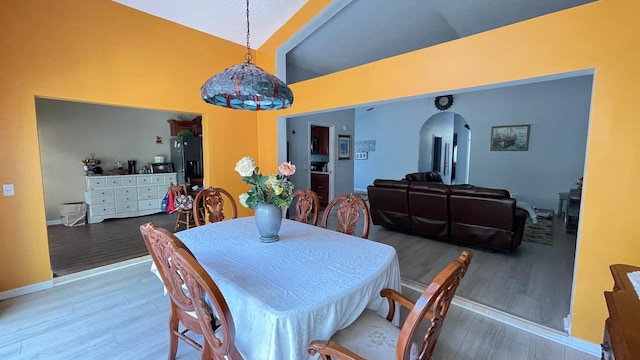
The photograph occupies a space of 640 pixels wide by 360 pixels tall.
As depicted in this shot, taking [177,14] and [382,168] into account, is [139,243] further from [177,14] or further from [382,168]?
[382,168]

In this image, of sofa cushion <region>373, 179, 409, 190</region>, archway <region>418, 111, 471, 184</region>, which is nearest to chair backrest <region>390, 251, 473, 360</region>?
sofa cushion <region>373, 179, 409, 190</region>

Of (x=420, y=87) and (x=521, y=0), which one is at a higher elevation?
(x=521, y=0)

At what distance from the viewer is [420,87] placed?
2.84 meters

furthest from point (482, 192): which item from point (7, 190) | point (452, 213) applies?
point (7, 190)

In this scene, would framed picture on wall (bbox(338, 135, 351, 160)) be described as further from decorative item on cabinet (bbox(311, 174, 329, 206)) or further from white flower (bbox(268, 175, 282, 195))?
white flower (bbox(268, 175, 282, 195))

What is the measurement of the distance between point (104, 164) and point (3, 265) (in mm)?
3645

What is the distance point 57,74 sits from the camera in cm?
277

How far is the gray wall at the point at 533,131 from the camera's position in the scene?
5.70 metres

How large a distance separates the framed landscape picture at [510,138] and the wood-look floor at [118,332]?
542 cm

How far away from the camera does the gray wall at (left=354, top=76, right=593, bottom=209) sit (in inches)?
224

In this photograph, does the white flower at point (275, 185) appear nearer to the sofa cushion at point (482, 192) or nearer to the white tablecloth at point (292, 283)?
the white tablecloth at point (292, 283)

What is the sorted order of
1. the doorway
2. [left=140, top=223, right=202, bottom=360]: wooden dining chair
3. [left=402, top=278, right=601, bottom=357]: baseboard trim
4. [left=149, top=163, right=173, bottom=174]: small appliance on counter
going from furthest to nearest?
1. [left=149, top=163, right=173, bottom=174]: small appliance on counter
2. the doorway
3. [left=402, top=278, right=601, bottom=357]: baseboard trim
4. [left=140, top=223, right=202, bottom=360]: wooden dining chair

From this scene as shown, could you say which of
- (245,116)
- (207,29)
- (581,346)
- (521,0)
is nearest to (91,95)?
(207,29)

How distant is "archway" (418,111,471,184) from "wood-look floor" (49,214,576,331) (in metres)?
3.81
